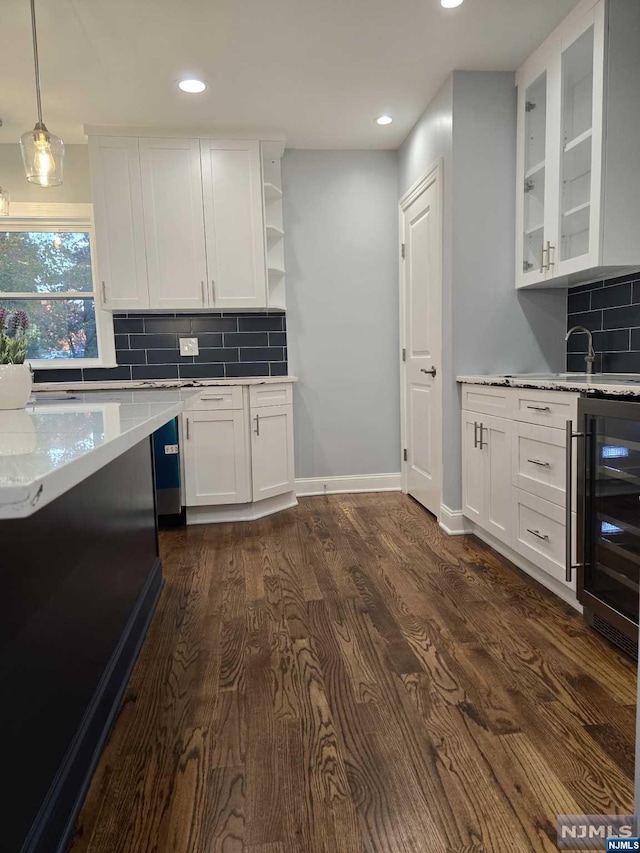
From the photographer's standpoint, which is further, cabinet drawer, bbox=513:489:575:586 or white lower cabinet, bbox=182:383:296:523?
white lower cabinet, bbox=182:383:296:523

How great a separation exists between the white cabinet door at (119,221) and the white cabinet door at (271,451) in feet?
3.61

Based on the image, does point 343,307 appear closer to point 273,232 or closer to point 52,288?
point 273,232

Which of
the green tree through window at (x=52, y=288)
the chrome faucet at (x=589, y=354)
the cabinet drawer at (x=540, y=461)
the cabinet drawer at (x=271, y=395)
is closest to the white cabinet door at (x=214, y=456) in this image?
the cabinet drawer at (x=271, y=395)

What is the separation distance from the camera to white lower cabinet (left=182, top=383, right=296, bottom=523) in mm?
3430

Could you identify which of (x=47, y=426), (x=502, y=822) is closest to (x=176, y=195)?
(x=47, y=426)

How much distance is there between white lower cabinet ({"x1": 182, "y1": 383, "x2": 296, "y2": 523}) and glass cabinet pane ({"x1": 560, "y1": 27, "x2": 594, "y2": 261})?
193 centimetres

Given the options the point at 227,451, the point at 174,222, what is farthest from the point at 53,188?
the point at 227,451

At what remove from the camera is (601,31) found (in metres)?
2.21

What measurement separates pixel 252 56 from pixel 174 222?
1172 mm

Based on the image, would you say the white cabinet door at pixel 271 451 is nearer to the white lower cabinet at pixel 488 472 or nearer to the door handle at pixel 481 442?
the white lower cabinet at pixel 488 472

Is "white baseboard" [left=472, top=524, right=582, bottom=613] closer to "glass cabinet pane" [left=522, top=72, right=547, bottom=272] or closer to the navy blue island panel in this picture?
"glass cabinet pane" [left=522, top=72, right=547, bottom=272]

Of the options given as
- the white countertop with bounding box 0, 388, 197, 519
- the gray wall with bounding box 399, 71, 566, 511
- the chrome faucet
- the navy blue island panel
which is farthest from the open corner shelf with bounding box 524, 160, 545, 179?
the navy blue island panel

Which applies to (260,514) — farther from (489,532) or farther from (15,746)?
(15,746)

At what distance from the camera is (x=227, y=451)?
3.46 meters
